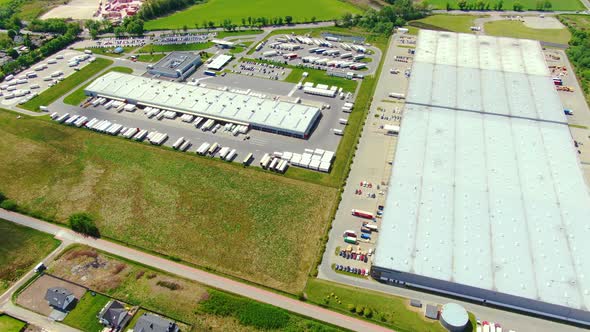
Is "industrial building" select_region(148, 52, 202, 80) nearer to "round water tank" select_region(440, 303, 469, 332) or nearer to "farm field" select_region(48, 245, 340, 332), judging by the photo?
"farm field" select_region(48, 245, 340, 332)

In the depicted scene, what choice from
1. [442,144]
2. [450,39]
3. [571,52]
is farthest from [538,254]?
[571,52]

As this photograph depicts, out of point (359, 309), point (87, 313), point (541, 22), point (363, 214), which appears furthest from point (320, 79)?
point (541, 22)

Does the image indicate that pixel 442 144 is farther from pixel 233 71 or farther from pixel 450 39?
pixel 233 71

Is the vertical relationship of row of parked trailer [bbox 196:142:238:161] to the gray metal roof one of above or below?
below

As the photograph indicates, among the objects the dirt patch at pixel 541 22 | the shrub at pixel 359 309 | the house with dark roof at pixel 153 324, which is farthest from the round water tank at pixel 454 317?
the dirt patch at pixel 541 22

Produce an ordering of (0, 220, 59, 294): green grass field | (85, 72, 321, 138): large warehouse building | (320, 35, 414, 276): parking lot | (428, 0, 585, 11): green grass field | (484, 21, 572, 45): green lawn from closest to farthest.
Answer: (0, 220, 59, 294): green grass field → (320, 35, 414, 276): parking lot → (85, 72, 321, 138): large warehouse building → (484, 21, 572, 45): green lawn → (428, 0, 585, 11): green grass field

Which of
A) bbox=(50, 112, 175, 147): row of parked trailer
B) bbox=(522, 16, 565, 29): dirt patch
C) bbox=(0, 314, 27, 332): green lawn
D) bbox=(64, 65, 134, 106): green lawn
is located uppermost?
bbox=(522, 16, 565, 29): dirt patch

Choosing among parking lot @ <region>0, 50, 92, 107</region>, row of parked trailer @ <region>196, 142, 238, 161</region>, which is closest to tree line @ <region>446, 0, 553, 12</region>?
row of parked trailer @ <region>196, 142, 238, 161</region>
